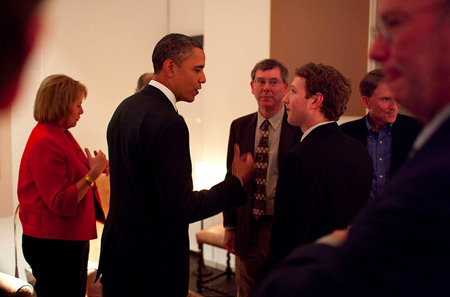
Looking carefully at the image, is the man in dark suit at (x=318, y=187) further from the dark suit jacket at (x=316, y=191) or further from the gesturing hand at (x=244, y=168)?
the gesturing hand at (x=244, y=168)

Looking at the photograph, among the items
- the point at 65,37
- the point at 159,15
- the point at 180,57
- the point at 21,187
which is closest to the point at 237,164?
the point at 180,57

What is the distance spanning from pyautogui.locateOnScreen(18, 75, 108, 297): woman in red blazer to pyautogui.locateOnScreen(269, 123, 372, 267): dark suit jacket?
1208 mm

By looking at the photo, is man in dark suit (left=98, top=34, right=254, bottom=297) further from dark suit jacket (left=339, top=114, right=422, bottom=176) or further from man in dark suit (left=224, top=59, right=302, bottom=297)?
dark suit jacket (left=339, top=114, right=422, bottom=176)

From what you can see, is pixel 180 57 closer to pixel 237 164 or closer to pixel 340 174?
pixel 237 164

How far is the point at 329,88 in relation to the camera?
1.76 meters

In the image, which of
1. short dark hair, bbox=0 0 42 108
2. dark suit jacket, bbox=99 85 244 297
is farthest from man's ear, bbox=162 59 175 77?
short dark hair, bbox=0 0 42 108

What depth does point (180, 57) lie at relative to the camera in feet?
5.80

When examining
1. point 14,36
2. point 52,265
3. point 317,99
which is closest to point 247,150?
point 317,99

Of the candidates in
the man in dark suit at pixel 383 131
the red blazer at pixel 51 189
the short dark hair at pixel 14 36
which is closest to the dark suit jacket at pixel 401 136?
the man in dark suit at pixel 383 131

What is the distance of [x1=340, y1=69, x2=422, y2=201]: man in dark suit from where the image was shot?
230 centimetres

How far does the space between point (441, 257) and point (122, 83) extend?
4.30m

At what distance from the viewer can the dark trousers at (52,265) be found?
2086 mm

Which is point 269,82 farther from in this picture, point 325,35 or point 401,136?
point 325,35

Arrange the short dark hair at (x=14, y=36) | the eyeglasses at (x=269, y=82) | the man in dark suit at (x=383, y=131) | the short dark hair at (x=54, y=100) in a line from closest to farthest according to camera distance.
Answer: the short dark hair at (x=54, y=100) < the man in dark suit at (x=383, y=131) < the eyeglasses at (x=269, y=82) < the short dark hair at (x=14, y=36)
